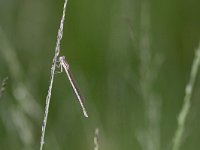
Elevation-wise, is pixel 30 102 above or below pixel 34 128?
above

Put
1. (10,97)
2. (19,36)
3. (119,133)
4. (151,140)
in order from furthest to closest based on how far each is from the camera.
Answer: (19,36), (10,97), (119,133), (151,140)

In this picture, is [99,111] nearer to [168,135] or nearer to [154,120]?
[168,135]

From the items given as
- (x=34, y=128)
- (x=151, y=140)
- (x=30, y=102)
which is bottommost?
(x=34, y=128)

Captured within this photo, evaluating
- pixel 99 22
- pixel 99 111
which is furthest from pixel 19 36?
pixel 99 111

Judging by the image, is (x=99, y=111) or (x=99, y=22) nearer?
(x=99, y=111)

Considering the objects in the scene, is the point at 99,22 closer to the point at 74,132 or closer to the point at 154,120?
the point at 74,132

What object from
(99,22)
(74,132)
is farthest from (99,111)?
(99,22)

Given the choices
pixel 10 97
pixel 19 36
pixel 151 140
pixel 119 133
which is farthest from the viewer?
pixel 19 36
